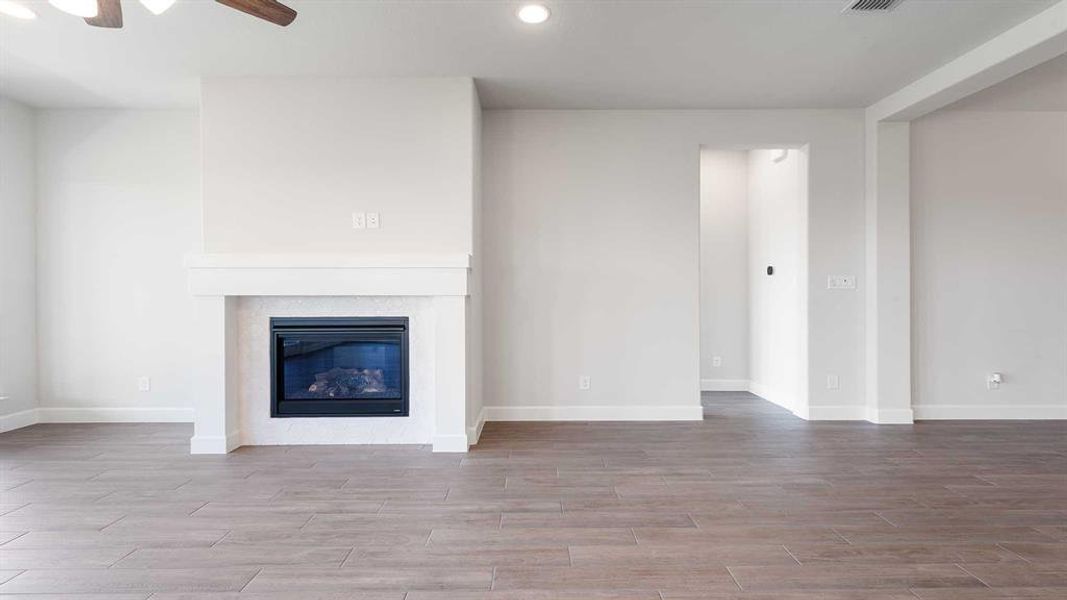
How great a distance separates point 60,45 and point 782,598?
14.9 ft

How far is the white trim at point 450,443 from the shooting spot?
3559 mm

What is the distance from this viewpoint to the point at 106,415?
173 inches

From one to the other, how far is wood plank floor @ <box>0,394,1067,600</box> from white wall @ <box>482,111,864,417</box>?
26.0 inches

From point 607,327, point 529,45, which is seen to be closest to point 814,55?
point 529,45

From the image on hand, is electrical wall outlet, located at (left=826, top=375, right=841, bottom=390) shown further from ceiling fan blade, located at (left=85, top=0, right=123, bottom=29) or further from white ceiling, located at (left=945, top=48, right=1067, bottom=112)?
ceiling fan blade, located at (left=85, top=0, right=123, bottom=29)

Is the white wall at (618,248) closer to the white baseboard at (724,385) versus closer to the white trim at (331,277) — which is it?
the white trim at (331,277)

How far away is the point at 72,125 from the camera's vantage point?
173 inches

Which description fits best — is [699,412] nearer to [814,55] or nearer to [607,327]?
[607,327]

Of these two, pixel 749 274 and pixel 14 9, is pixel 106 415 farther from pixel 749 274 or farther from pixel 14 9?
pixel 749 274

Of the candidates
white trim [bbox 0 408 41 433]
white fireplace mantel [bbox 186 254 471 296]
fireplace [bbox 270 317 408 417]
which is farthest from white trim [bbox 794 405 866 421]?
white trim [bbox 0 408 41 433]

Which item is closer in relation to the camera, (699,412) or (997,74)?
(997,74)

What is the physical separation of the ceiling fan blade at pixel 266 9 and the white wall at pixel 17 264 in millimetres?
3589

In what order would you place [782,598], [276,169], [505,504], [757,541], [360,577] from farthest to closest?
[276,169] → [505,504] → [757,541] → [360,577] → [782,598]

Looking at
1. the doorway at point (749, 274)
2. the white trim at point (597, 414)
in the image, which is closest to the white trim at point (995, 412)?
the doorway at point (749, 274)
